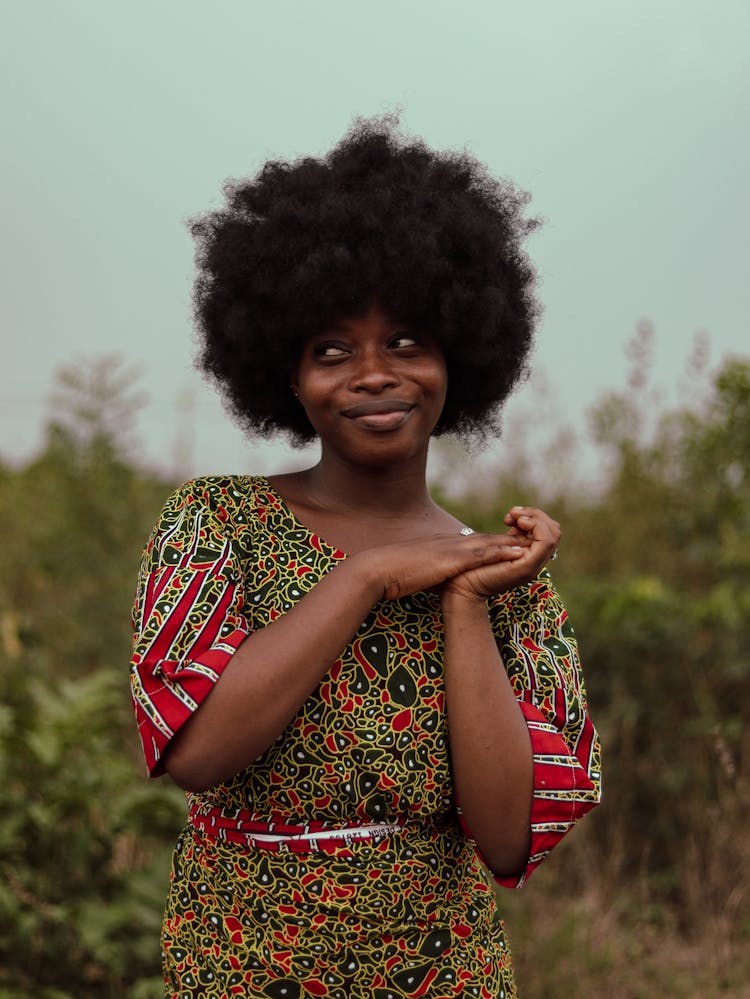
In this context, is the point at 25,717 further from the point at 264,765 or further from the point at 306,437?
the point at 264,765

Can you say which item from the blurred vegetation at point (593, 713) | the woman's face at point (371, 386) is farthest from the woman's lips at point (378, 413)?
the blurred vegetation at point (593, 713)

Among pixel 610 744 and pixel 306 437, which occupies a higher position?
pixel 306 437

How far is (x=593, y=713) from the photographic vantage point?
4871 millimetres

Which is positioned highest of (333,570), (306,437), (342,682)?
(306,437)

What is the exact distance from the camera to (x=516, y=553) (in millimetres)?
1899

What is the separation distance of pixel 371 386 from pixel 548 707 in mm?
599

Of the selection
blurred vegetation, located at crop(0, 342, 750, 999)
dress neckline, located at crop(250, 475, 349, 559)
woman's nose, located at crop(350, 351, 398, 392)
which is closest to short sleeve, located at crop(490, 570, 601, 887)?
dress neckline, located at crop(250, 475, 349, 559)

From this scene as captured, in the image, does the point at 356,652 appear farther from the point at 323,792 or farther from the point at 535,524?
the point at 535,524

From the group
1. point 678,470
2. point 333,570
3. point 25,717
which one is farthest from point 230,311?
point 678,470

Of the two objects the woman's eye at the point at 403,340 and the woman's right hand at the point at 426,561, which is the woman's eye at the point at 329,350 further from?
the woman's right hand at the point at 426,561

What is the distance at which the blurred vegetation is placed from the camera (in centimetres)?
346

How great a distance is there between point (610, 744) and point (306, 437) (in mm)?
2795

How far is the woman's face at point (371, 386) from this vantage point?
1996 millimetres

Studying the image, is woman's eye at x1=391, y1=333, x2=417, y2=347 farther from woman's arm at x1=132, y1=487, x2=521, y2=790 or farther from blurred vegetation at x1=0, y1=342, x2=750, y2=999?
blurred vegetation at x1=0, y1=342, x2=750, y2=999
